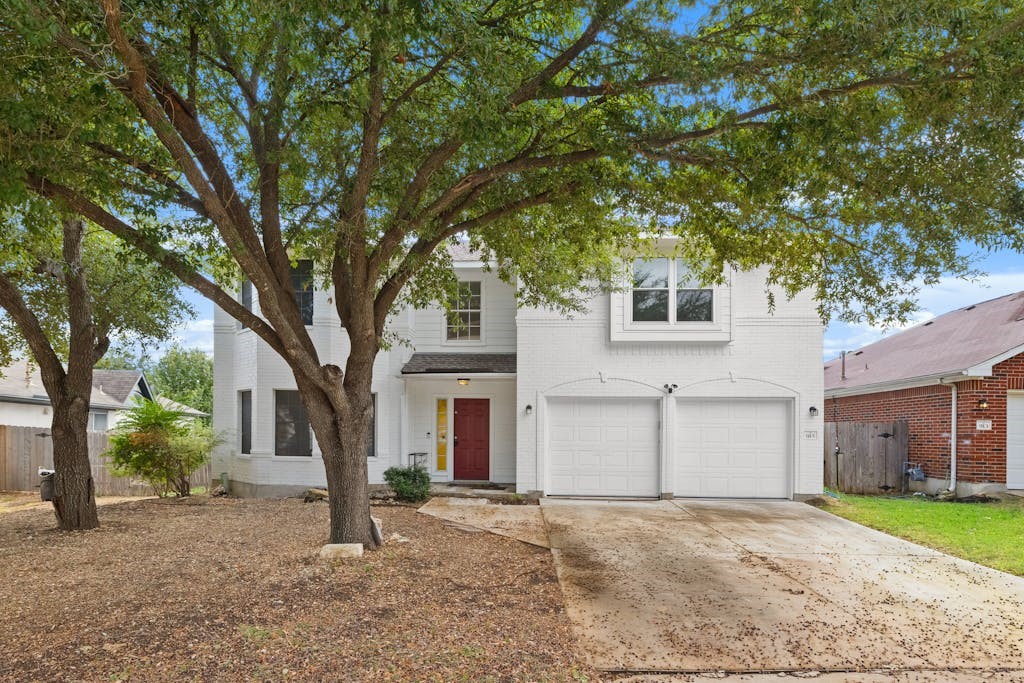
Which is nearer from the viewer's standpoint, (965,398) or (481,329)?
(965,398)

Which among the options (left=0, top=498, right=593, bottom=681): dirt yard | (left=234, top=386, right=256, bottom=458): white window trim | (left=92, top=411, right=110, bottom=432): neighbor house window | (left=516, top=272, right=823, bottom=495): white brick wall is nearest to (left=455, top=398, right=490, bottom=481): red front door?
(left=516, top=272, right=823, bottom=495): white brick wall

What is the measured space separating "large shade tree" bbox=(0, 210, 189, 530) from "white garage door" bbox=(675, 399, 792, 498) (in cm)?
1016

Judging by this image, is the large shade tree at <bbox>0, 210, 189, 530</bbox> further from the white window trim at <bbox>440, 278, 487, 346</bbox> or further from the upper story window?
the white window trim at <bbox>440, 278, 487, 346</bbox>

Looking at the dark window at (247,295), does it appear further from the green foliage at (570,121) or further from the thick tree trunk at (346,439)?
the thick tree trunk at (346,439)

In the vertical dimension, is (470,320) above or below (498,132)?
below

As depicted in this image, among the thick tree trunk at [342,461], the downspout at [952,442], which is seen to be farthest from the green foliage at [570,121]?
the downspout at [952,442]

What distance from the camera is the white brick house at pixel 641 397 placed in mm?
13422

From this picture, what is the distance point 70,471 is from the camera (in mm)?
9672

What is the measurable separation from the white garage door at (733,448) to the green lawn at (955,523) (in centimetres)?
131

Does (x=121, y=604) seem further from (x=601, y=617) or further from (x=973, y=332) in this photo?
(x=973, y=332)

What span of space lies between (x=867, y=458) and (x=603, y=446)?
23.5ft

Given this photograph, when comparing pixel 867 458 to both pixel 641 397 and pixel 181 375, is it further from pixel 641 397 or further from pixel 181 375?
pixel 181 375

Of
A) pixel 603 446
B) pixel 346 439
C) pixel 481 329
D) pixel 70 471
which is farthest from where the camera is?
pixel 481 329

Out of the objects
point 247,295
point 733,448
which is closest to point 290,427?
point 247,295
